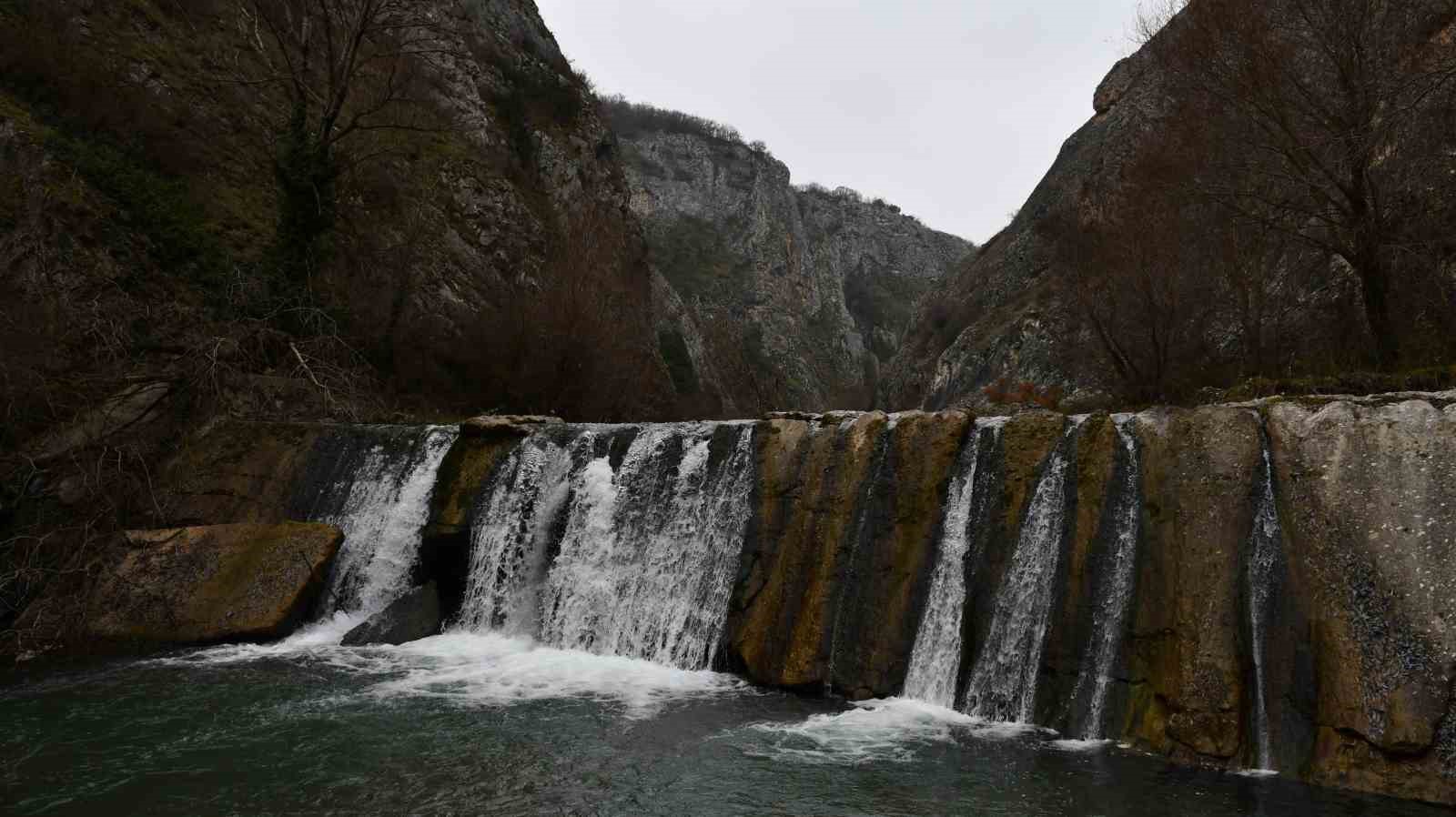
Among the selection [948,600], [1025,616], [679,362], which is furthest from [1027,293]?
[1025,616]

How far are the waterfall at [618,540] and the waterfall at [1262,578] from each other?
6.19 metres

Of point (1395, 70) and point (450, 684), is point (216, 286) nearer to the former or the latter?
point (450, 684)

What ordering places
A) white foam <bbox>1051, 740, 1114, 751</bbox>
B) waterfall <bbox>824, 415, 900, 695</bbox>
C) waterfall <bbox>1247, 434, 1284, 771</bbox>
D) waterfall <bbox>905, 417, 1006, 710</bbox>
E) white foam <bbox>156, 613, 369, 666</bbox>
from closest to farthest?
waterfall <bbox>1247, 434, 1284, 771</bbox>
white foam <bbox>1051, 740, 1114, 751</bbox>
waterfall <bbox>905, 417, 1006, 710</bbox>
waterfall <bbox>824, 415, 900, 695</bbox>
white foam <bbox>156, 613, 369, 666</bbox>

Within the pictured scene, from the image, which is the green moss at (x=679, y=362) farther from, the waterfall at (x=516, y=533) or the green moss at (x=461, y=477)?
the waterfall at (x=516, y=533)

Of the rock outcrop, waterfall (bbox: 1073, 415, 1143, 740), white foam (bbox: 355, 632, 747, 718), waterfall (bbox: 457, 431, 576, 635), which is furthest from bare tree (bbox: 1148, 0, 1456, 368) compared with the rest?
waterfall (bbox: 457, 431, 576, 635)

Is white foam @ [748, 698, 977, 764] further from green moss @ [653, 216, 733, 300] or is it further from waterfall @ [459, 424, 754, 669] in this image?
green moss @ [653, 216, 733, 300]

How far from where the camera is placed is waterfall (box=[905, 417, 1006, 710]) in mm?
9242

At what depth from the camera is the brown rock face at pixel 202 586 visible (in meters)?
11.5

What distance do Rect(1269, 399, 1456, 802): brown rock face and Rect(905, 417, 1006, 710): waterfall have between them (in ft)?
10.8

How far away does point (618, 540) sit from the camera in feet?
40.8

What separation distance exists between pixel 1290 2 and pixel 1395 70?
2.59m

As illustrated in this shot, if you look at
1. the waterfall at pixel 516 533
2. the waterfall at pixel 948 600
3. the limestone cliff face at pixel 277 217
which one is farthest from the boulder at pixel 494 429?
the waterfall at pixel 948 600

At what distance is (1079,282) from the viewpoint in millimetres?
19828

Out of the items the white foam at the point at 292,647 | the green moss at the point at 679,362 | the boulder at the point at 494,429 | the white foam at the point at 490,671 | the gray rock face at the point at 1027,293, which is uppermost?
the gray rock face at the point at 1027,293
